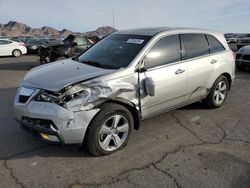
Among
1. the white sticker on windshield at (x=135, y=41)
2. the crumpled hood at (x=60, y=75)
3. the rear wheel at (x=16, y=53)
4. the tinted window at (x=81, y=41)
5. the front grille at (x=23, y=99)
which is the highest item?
the white sticker on windshield at (x=135, y=41)

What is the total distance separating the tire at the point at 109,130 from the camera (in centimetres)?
351

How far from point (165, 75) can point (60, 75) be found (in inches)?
63.6

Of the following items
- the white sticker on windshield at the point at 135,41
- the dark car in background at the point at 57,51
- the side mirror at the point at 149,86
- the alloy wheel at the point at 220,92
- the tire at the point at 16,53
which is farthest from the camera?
the tire at the point at 16,53

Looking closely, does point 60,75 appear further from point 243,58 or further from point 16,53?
point 16,53

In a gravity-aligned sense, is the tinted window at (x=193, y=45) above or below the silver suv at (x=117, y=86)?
above

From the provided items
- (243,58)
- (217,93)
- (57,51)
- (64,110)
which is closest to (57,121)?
(64,110)

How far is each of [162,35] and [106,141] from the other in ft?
6.51

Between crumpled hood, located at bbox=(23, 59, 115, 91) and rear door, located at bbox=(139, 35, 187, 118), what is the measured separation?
0.71m

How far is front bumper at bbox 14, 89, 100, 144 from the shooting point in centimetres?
333

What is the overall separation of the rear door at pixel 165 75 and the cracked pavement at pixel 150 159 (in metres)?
0.49

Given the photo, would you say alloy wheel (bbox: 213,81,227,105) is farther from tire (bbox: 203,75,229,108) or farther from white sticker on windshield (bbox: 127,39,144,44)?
white sticker on windshield (bbox: 127,39,144,44)

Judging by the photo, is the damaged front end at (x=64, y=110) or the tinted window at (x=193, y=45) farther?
the tinted window at (x=193, y=45)

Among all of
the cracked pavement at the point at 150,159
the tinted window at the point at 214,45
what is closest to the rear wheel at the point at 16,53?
the cracked pavement at the point at 150,159

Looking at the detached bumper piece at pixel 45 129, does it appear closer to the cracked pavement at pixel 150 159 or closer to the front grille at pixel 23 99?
the front grille at pixel 23 99
